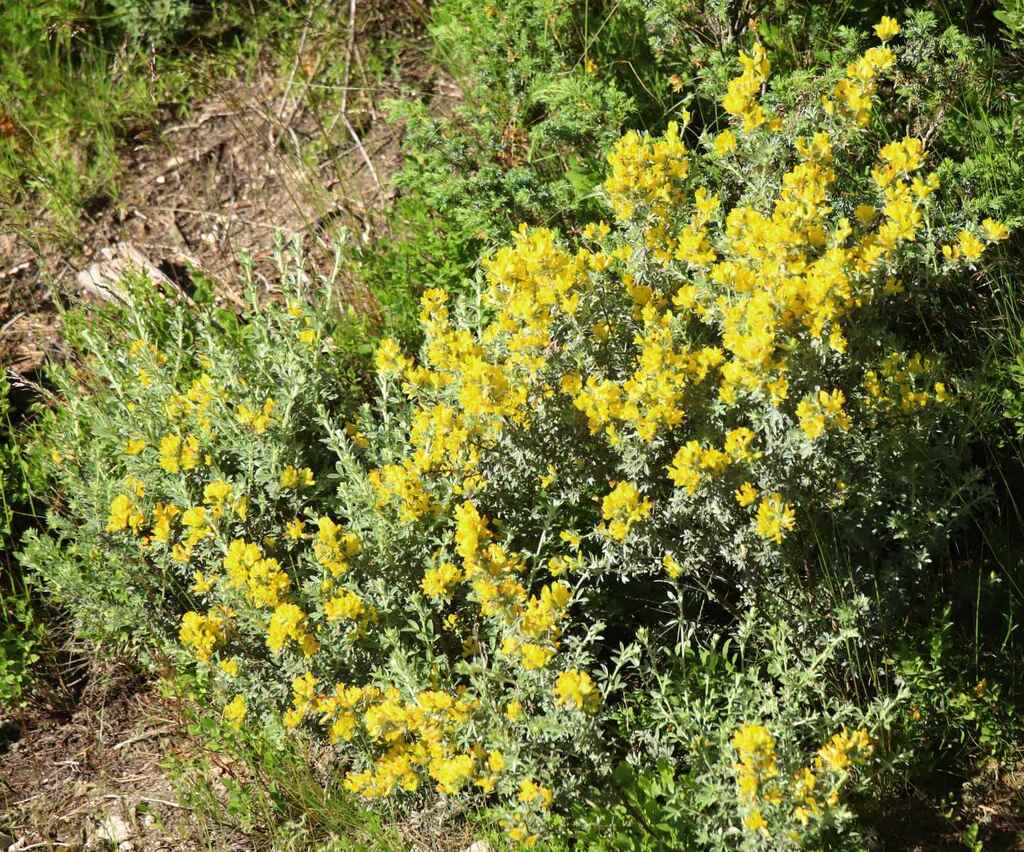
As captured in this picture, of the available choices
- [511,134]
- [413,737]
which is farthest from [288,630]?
[511,134]

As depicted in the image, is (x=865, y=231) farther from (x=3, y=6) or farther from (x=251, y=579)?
(x=3, y=6)

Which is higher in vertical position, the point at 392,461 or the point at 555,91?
the point at 555,91

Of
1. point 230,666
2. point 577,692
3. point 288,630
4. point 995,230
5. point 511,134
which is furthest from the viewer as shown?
point 511,134

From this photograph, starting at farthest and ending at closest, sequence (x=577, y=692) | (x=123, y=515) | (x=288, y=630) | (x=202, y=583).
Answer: (x=123, y=515), (x=202, y=583), (x=288, y=630), (x=577, y=692)

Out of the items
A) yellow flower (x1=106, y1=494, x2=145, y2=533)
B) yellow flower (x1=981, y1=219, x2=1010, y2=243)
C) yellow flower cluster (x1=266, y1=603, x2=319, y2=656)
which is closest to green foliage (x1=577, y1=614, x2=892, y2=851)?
yellow flower cluster (x1=266, y1=603, x2=319, y2=656)

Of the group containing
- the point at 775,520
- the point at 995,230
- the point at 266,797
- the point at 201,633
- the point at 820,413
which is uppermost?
the point at 995,230

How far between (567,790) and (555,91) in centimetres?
248

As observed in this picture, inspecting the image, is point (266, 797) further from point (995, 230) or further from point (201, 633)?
point (995, 230)

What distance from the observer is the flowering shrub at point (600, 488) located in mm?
2426

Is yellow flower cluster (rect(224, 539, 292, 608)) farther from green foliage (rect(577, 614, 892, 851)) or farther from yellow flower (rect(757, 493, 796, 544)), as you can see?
yellow flower (rect(757, 493, 796, 544))

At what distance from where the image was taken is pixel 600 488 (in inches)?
120

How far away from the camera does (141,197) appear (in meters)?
5.30

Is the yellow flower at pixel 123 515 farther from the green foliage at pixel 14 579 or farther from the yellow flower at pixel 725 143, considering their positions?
the yellow flower at pixel 725 143

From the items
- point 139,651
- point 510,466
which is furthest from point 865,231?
point 139,651
